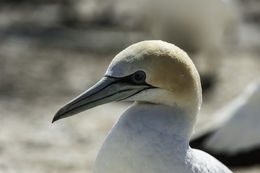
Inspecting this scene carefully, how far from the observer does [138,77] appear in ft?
10.9

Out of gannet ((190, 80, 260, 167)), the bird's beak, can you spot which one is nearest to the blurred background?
gannet ((190, 80, 260, 167))

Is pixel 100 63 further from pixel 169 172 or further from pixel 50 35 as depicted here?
pixel 169 172

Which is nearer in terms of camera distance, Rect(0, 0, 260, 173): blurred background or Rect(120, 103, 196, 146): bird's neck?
Rect(120, 103, 196, 146): bird's neck

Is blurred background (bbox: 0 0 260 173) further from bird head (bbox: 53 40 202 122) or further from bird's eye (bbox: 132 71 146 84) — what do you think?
bird's eye (bbox: 132 71 146 84)

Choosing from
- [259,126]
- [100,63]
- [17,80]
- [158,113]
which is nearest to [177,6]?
[100,63]

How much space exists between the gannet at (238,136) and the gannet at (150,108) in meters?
2.65

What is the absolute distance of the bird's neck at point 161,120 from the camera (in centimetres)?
337

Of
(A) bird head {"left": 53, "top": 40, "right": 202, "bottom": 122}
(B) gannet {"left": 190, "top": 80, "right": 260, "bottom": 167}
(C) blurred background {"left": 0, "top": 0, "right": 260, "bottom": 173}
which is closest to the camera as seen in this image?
(A) bird head {"left": 53, "top": 40, "right": 202, "bottom": 122}

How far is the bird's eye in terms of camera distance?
3.31 meters

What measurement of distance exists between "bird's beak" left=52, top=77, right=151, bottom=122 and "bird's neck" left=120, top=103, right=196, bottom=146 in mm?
108

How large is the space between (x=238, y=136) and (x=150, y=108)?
2.96 metres

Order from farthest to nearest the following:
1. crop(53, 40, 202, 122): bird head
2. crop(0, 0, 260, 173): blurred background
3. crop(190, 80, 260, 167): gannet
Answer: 1. crop(0, 0, 260, 173): blurred background
2. crop(190, 80, 260, 167): gannet
3. crop(53, 40, 202, 122): bird head

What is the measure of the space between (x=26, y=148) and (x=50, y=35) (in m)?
4.76

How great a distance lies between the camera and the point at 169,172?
3.29 metres
